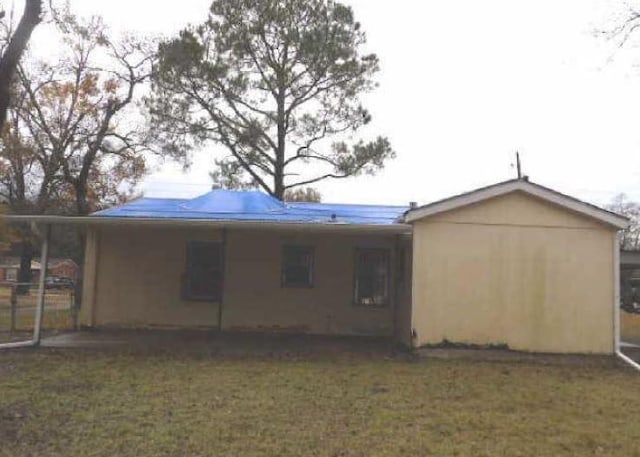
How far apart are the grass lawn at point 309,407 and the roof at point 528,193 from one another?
239 centimetres

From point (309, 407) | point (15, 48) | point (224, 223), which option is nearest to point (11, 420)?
point (309, 407)

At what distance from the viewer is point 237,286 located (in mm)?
13938

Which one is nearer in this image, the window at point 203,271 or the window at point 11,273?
the window at point 203,271

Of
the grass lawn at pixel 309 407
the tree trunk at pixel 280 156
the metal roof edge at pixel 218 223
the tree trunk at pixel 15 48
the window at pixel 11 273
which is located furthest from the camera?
the window at pixel 11 273

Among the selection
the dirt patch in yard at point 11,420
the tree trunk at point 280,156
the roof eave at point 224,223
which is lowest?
the dirt patch in yard at point 11,420

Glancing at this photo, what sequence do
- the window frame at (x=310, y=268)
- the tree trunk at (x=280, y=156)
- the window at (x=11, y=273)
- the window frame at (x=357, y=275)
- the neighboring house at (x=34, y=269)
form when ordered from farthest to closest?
the window at (x=11, y=273), the neighboring house at (x=34, y=269), the tree trunk at (x=280, y=156), the window frame at (x=310, y=268), the window frame at (x=357, y=275)

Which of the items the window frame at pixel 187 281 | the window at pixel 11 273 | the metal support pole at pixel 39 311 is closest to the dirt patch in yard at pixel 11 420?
the metal support pole at pixel 39 311

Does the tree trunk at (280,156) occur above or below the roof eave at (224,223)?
above

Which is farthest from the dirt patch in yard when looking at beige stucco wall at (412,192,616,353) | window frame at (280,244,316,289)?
window frame at (280,244,316,289)

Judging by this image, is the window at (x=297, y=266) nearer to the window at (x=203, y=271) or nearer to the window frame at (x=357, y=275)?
the window frame at (x=357, y=275)

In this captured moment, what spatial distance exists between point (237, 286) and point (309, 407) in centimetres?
720

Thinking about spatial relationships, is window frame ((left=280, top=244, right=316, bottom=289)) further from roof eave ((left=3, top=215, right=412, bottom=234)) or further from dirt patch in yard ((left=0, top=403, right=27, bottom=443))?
dirt patch in yard ((left=0, top=403, right=27, bottom=443))

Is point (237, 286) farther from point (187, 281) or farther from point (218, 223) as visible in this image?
point (218, 223)

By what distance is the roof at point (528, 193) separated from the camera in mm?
10773
